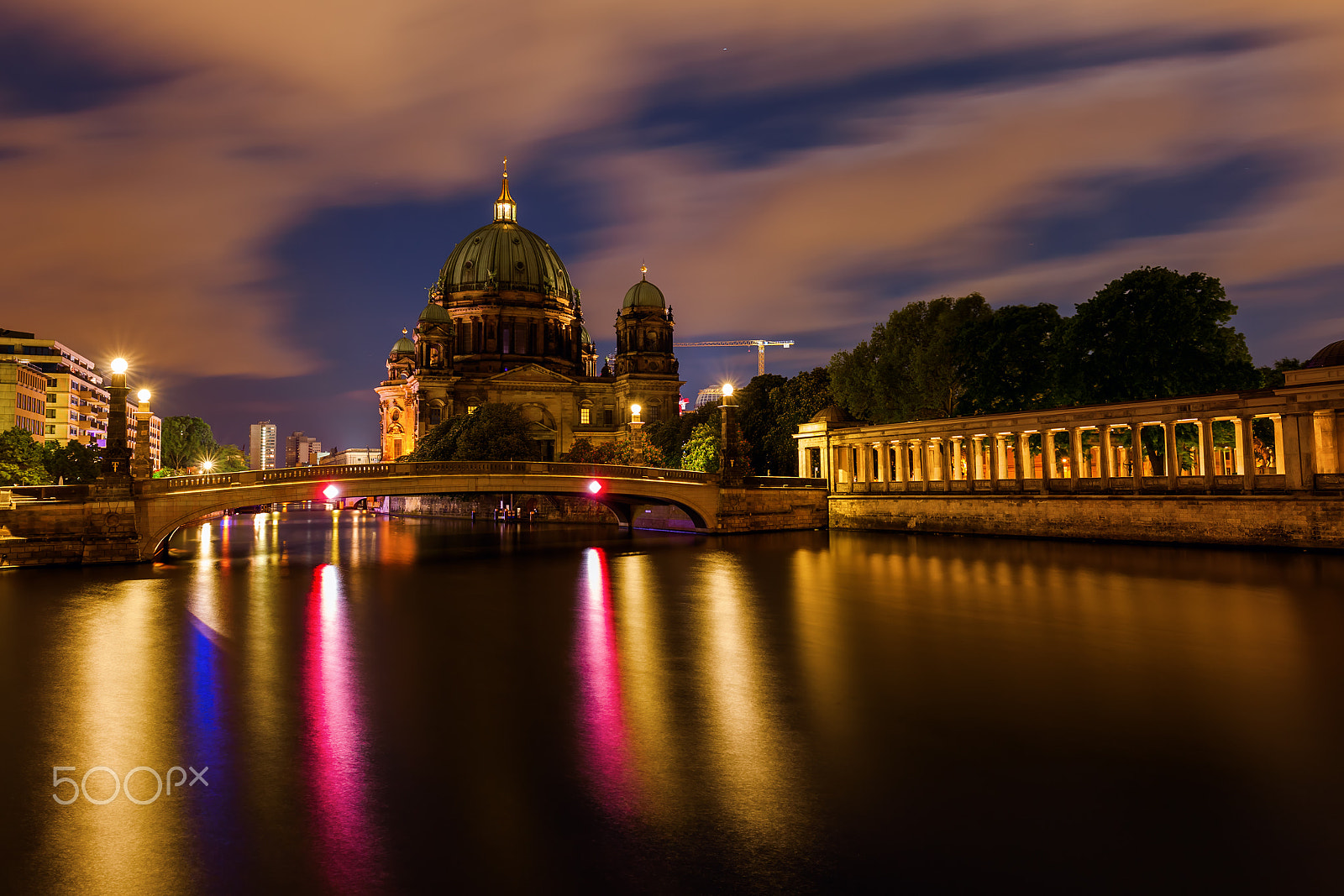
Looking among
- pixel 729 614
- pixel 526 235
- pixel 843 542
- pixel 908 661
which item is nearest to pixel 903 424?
pixel 843 542

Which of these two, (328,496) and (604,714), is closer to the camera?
(604,714)

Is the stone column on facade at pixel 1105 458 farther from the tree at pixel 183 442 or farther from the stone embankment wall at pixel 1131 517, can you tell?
the tree at pixel 183 442

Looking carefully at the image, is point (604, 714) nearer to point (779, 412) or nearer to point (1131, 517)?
point (1131, 517)

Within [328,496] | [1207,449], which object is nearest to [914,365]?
[1207,449]

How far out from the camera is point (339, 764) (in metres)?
10.6

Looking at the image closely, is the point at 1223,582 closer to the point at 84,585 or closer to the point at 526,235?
the point at 84,585

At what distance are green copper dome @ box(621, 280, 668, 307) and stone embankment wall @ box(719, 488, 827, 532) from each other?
54.2m

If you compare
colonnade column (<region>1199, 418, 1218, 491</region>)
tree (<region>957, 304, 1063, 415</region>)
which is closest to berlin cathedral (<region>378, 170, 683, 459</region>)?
tree (<region>957, 304, 1063, 415</region>)

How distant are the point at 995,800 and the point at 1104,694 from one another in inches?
221

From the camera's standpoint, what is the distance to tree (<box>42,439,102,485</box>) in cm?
7806

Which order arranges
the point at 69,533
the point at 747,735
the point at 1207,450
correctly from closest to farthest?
the point at 747,735 → the point at 69,533 → the point at 1207,450

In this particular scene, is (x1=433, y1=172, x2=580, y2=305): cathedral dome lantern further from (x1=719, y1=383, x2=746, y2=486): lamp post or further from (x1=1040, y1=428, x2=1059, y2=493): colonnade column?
(x1=1040, y1=428, x2=1059, y2=493): colonnade column

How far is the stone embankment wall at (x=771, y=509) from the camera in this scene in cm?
5272

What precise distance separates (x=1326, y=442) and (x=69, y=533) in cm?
5392
